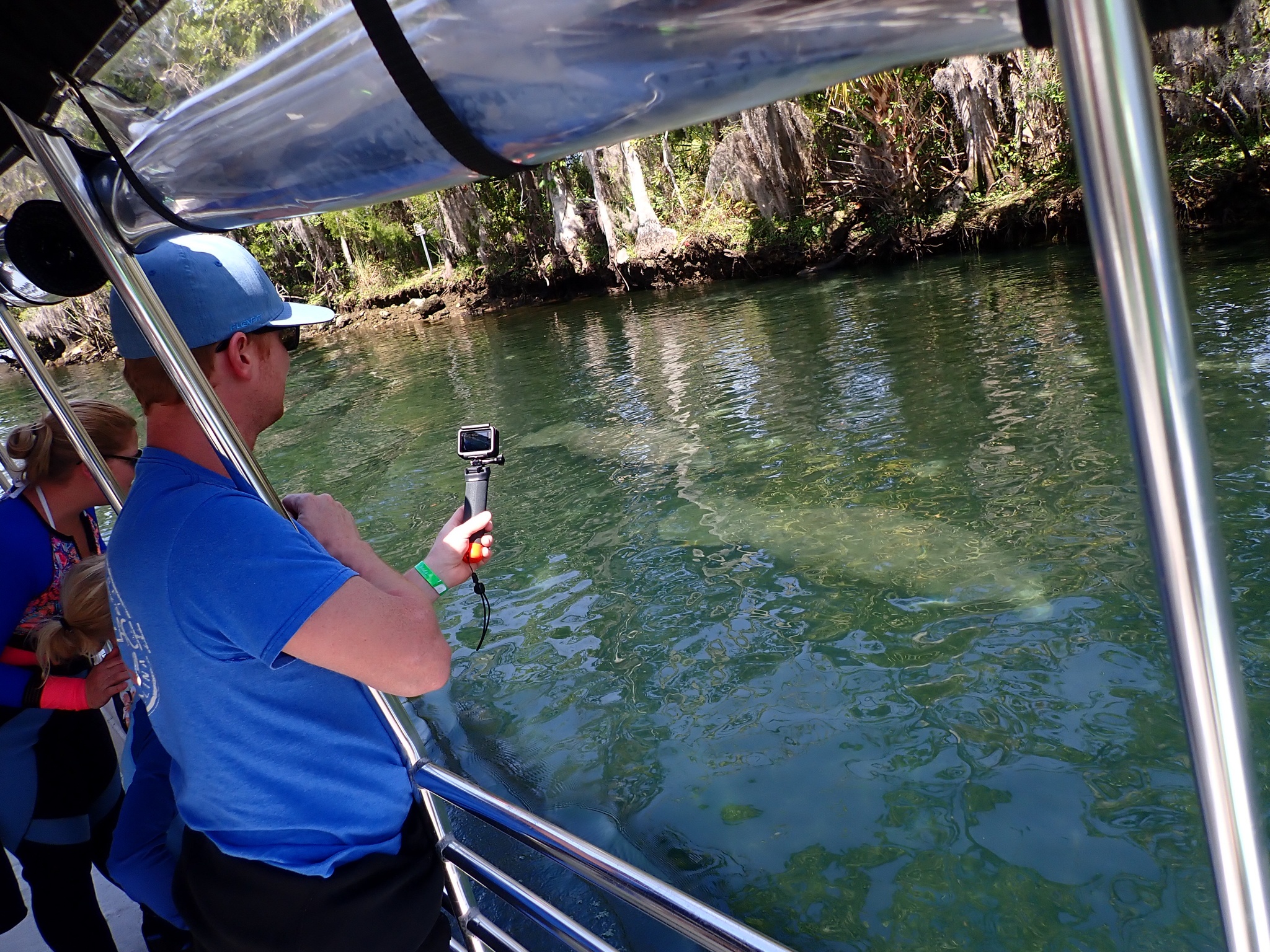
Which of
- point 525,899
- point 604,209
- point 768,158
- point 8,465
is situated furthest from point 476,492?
point 604,209

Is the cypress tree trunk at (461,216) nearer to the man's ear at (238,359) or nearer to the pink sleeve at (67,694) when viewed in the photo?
the pink sleeve at (67,694)

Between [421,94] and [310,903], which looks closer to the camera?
[421,94]

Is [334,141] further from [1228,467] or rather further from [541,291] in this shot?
[541,291]

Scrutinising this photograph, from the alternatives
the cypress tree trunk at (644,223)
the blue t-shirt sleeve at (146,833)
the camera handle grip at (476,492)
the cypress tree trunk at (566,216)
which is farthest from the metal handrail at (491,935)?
the cypress tree trunk at (566,216)

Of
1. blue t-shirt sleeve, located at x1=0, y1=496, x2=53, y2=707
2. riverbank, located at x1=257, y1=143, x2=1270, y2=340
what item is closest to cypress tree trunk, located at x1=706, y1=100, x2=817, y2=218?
riverbank, located at x1=257, y1=143, x2=1270, y2=340

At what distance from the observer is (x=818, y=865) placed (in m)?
3.84

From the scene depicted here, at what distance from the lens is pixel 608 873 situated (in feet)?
4.98

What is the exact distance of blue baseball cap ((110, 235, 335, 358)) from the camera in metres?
1.69

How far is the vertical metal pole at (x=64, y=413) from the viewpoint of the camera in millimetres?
2744

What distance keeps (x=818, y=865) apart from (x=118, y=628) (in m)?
3.02

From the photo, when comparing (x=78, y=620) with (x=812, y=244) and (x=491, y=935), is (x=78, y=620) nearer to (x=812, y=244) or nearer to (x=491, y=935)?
(x=491, y=935)

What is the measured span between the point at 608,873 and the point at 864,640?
407cm

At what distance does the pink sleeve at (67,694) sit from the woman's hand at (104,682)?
0.04ft

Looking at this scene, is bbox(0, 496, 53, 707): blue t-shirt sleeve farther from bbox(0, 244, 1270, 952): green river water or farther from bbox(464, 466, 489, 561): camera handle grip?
bbox(0, 244, 1270, 952): green river water
